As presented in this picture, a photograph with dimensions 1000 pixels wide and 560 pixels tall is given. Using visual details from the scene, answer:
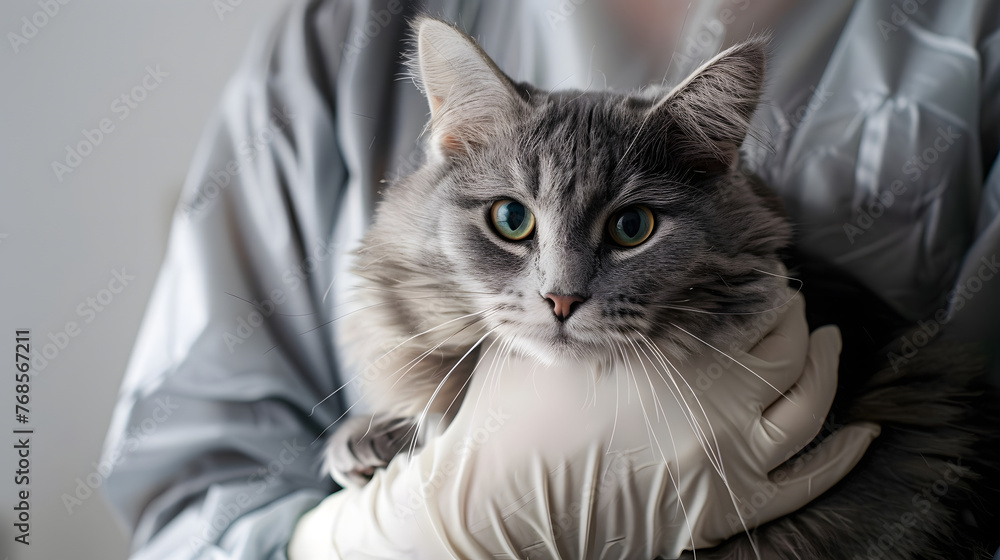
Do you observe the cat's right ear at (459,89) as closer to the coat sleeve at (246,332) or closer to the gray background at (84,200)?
the coat sleeve at (246,332)

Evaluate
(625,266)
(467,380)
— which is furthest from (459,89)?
(467,380)

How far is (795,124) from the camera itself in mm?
1003

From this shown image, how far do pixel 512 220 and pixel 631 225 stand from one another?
144 millimetres

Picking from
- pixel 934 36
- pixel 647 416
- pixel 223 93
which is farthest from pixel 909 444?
pixel 223 93

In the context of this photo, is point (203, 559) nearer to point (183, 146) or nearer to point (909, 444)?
point (183, 146)

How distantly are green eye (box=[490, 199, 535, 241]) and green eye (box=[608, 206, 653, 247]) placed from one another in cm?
10

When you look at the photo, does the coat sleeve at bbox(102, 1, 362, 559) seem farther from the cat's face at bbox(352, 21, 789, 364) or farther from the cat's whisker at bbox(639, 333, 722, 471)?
the cat's whisker at bbox(639, 333, 722, 471)

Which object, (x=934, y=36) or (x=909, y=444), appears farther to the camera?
(x=934, y=36)

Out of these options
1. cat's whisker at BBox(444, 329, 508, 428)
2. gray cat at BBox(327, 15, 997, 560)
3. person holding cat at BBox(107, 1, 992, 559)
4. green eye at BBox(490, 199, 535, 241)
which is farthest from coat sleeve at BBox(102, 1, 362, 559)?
green eye at BBox(490, 199, 535, 241)

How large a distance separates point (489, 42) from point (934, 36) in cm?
77

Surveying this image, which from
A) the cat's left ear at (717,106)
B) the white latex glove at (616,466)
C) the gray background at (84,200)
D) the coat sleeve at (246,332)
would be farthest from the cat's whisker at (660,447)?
the gray background at (84,200)

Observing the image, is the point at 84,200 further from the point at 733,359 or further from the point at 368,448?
the point at 733,359

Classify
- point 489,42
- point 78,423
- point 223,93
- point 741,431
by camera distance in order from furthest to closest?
point 489,42 → point 223,93 → point 78,423 → point 741,431

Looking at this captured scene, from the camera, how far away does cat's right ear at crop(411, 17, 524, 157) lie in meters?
0.65
